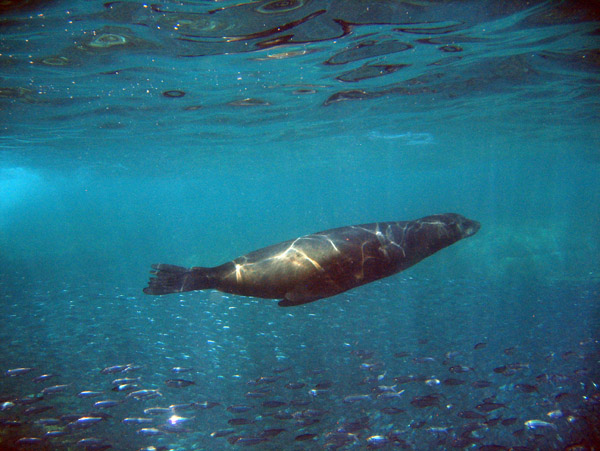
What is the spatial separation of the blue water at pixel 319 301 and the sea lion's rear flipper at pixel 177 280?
11.4 feet

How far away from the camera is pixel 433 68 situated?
1214cm

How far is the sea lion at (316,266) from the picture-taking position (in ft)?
15.6

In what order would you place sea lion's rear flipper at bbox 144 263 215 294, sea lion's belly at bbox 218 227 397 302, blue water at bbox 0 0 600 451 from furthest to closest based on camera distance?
blue water at bbox 0 0 600 451 → sea lion's rear flipper at bbox 144 263 215 294 → sea lion's belly at bbox 218 227 397 302

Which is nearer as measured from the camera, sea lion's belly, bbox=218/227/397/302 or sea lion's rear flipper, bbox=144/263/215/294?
sea lion's belly, bbox=218/227/397/302

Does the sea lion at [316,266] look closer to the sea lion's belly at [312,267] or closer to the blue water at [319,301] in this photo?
the sea lion's belly at [312,267]

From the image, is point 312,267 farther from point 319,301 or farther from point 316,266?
point 319,301

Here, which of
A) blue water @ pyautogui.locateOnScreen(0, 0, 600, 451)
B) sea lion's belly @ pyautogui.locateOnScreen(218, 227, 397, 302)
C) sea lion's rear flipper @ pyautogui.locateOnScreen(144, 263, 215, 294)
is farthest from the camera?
blue water @ pyautogui.locateOnScreen(0, 0, 600, 451)

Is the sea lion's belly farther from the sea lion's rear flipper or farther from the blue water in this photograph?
the blue water

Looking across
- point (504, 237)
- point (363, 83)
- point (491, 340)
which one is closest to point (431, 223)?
point (491, 340)

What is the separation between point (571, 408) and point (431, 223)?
6041mm

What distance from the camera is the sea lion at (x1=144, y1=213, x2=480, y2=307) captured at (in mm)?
4750

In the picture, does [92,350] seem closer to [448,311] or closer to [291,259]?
[291,259]

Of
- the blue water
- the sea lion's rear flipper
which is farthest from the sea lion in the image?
the blue water

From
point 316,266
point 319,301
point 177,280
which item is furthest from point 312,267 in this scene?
point 319,301
